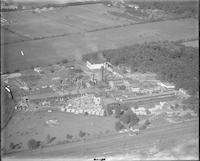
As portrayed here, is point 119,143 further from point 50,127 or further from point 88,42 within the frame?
point 88,42

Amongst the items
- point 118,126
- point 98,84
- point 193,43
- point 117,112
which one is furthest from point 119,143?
point 193,43

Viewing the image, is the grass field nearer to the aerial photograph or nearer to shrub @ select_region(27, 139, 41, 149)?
the aerial photograph

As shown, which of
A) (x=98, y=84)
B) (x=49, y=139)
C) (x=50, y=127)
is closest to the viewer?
(x=49, y=139)

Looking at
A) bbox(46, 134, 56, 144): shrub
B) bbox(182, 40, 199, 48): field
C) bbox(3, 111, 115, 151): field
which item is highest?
bbox(46, 134, 56, 144): shrub

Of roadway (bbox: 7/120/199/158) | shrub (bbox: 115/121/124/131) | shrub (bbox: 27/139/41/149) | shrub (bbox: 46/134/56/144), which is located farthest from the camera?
shrub (bbox: 115/121/124/131)

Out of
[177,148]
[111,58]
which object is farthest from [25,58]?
[177,148]

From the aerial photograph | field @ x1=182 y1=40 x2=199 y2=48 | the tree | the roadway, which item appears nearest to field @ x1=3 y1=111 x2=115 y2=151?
the aerial photograph
